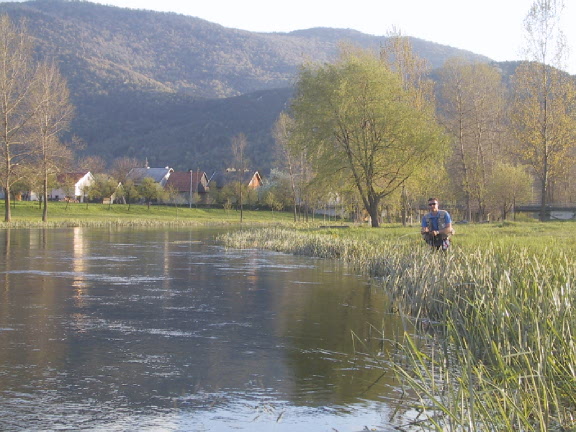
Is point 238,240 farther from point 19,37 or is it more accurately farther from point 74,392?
point 19,37

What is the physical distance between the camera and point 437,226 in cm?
1762

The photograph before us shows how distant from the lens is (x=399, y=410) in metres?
8.15

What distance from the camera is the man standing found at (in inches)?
682

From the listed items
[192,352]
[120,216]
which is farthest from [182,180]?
[192,352]

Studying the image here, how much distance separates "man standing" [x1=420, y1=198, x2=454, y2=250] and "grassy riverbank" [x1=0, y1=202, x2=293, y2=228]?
44.4 metres

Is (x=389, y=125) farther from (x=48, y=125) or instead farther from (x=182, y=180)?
(x=182, y=180)

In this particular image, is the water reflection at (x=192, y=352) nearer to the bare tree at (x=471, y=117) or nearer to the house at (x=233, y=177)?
the bare tree at (x=471, y=117)

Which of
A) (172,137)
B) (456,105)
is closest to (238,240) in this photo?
(456,105)

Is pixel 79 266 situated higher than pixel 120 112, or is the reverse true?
pixel 120 112

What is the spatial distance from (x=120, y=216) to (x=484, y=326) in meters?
75.8

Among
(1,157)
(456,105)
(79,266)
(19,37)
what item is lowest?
(79,266)

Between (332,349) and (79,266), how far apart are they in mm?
16112

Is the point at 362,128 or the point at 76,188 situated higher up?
the point at 362,128

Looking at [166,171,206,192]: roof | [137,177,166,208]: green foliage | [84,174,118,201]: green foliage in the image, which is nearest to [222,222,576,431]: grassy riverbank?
[137,177,166,208]: green foliage
